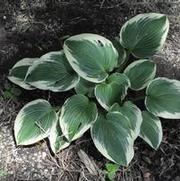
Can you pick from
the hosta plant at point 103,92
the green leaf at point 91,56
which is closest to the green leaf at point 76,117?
the hosta plant at point 103,92

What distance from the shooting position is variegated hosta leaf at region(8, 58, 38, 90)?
212 centimetres

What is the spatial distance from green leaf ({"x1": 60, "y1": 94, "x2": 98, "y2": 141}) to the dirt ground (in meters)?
0.17

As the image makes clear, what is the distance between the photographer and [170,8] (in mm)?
2412

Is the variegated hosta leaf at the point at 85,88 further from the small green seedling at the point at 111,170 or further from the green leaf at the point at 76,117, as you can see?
the small green seedling at the point at 111,170

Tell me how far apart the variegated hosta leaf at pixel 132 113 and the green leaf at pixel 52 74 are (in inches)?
8.3

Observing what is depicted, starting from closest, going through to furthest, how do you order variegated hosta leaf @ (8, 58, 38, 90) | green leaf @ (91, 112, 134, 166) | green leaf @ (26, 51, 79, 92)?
green leaf @ (91, 112, 134, 166)
green leaf @ (26, 51, 79, 92)
variegated hosta leaf @ (8, 58, 38, 90)

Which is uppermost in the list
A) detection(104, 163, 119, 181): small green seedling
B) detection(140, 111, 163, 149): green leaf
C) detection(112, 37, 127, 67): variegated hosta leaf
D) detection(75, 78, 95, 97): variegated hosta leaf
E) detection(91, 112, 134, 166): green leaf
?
detection(112, 37, 127, 67): variegated hosta leaf

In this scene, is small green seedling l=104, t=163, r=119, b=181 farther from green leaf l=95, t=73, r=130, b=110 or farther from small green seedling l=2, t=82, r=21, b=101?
small green seedling l=2, t=82, r=21, b=101

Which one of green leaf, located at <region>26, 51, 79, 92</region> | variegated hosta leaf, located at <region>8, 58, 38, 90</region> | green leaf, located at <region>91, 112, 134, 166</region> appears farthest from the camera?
variegated hosta leaf, located at <region>8, 58, 38, 90</region>

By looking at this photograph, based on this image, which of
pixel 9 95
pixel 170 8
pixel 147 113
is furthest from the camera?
pixel 170 8

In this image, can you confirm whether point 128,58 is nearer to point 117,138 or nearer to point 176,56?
point 176,56

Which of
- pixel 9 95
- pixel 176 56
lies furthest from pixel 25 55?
pixel 176 56

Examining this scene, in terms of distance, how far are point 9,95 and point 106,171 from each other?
22.3 inches

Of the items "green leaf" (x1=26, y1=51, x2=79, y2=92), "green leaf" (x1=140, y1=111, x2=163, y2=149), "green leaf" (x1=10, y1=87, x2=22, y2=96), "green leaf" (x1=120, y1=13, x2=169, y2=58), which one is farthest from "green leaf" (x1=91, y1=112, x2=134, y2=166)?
"green leaf" (x1=10, y1=87, x2=22, y2=96)
